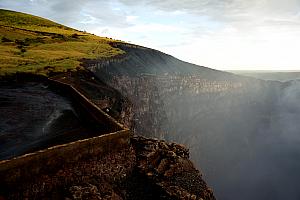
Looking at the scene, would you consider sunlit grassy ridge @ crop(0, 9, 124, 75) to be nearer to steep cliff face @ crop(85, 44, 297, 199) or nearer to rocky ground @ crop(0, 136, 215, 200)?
steep cliff face @ crop(85, 44, 297, 199)

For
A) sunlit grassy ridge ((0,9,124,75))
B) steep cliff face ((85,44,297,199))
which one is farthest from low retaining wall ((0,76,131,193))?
steep cliff face ((85,44,297,199))

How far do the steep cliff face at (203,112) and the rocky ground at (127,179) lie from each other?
23790 millimetres

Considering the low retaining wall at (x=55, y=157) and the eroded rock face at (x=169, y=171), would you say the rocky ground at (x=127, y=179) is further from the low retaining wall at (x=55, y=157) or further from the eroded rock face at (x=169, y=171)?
the low retaining wall at (x=55, y=157)

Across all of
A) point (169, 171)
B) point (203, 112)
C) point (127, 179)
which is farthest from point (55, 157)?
point (203, 112)

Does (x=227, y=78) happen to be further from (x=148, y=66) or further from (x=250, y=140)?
(x=148, y=66)

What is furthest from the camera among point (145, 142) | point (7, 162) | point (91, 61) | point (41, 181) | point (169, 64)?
point (169, 64)

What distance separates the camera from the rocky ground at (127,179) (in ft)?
31.3

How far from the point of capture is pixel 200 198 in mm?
12391

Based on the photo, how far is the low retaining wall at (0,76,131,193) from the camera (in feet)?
28.2

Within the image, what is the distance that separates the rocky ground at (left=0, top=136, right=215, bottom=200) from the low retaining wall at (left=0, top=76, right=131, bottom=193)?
19 cm

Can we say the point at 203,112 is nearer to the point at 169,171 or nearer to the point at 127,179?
the point at 169,171

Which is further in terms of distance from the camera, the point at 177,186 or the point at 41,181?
the point at 177,186

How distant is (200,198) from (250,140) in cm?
8256

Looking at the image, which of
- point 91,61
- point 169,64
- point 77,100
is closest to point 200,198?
point 77,100
